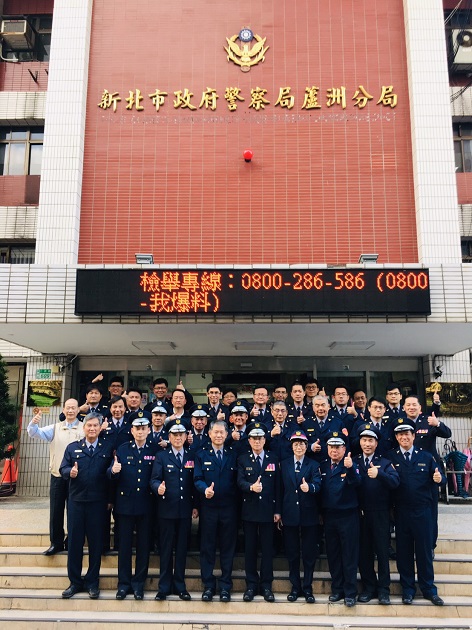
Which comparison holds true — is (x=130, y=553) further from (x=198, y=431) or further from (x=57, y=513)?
(x=198, y=431)

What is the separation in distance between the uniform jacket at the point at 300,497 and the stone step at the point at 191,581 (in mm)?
702

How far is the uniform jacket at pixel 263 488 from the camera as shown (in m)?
5.07

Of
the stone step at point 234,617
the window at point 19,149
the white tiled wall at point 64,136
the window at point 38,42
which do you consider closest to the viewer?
the stone step at point 234,617

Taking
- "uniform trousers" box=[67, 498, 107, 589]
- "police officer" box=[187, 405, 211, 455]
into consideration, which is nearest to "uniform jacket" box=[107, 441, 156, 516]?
"uniform trousers" box=[67, 498, 107, 589]

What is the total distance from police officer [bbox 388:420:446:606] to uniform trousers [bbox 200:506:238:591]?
1.63 metres

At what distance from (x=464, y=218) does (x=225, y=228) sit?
5.29 m

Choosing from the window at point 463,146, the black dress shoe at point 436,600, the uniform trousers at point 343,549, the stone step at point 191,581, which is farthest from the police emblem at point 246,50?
the black dress shoe at point 436,600

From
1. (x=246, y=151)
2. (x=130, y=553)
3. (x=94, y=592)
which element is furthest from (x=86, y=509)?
(x=246, y=151)

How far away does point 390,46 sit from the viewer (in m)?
9.34

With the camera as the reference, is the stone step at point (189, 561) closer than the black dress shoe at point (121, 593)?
No

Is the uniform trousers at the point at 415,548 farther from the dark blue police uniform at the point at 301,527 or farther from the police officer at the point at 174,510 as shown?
the police officer at the point at 174,510

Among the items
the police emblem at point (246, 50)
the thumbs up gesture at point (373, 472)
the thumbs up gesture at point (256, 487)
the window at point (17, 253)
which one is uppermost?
the police emblem at point (246, 50)

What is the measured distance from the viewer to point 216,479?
5160 mm

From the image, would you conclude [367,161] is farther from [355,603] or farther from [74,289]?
[355,603]
